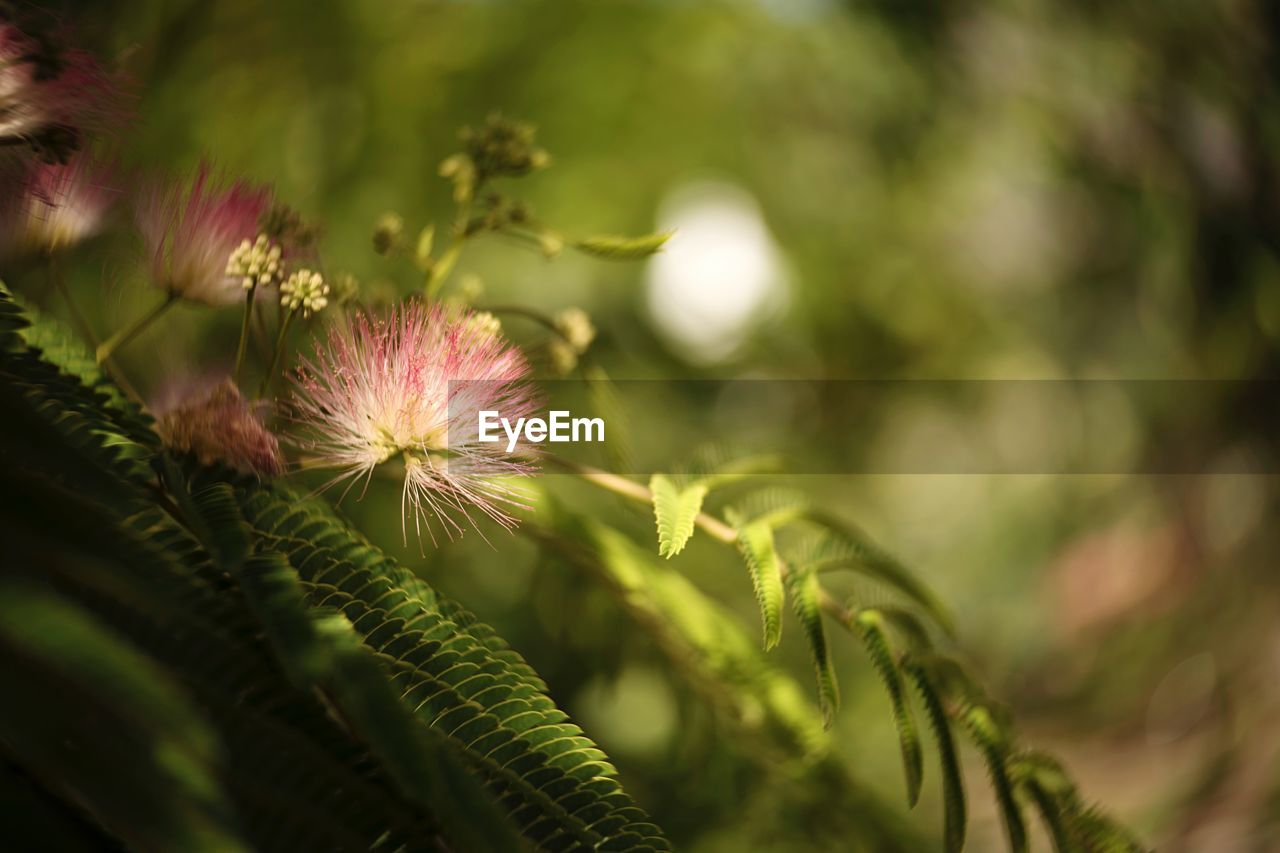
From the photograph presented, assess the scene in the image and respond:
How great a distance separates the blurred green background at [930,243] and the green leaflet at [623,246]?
271 millimetres

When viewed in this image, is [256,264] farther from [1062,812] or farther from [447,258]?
[1062,812]

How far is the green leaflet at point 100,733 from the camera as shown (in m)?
0.16

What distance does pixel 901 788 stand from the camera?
775 millimetres

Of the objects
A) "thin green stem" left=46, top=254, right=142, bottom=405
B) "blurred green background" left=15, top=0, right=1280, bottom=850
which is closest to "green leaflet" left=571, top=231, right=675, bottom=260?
"thin green stem" left=46, top=254, right=142, bottom=405

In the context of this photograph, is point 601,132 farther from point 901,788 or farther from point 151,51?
point 901,788

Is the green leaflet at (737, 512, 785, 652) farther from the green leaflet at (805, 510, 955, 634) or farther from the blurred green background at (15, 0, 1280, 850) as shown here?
the blurred green background at (15, 0, 1280, 850)

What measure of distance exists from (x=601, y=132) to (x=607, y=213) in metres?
0.11

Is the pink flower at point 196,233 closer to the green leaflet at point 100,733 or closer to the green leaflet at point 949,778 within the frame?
the green leaflet at point 100,733

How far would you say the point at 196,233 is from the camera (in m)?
0.28

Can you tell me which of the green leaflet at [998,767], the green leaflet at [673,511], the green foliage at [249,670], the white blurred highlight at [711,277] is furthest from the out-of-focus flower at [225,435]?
the white blurred highlight at [711,277]

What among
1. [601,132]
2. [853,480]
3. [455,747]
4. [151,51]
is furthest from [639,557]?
[853,480]

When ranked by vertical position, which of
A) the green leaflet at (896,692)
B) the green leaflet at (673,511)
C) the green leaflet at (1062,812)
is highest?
the green leaflet at (673,511)

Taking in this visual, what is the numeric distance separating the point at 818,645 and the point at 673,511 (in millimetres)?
56

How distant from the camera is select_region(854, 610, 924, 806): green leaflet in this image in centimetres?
27
